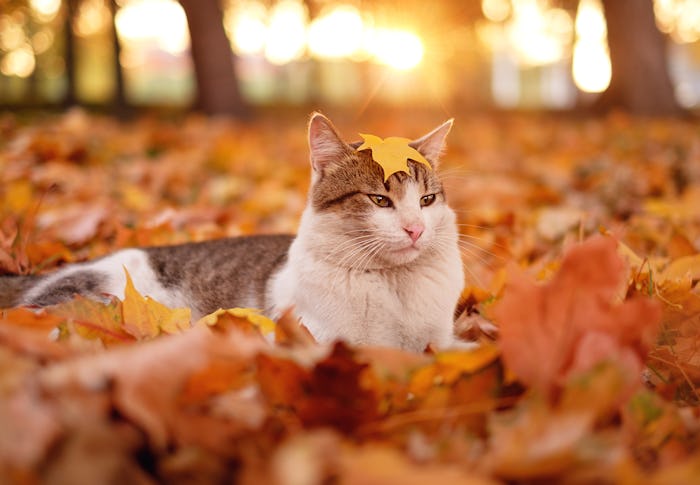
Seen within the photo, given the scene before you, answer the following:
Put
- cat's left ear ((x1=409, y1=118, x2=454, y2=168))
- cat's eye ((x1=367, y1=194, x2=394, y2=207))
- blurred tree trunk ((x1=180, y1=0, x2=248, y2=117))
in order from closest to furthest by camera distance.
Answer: cat's eye ((x1=367, y1=194, x2=394, y2=207)), cat's left ear ((x1=409, y1=118, x2=454, y2=168)), blurred tree trunk ((x1=180, y1=0, x2=248, y2=117))

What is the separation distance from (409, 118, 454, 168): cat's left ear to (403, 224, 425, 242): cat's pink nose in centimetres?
46

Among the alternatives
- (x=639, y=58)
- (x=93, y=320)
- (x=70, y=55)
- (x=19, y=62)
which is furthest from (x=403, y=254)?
(x=19, y=62)

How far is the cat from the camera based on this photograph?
1971mm

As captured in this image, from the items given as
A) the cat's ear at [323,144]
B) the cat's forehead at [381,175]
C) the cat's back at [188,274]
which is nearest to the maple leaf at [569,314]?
the cat's forehead at [381,175]

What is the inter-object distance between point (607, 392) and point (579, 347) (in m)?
0.16

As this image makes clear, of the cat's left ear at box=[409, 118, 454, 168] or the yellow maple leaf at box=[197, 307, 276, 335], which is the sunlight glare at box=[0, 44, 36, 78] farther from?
the yellow maple leaf at box=[197, 307, 276, 335]

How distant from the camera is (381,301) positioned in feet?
6.46

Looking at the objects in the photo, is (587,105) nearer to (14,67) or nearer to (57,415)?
(57,415)

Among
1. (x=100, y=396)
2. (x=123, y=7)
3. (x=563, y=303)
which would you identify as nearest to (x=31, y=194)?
(x=100, y=396)

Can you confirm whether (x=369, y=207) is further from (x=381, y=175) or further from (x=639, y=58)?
(x=639, y=58)

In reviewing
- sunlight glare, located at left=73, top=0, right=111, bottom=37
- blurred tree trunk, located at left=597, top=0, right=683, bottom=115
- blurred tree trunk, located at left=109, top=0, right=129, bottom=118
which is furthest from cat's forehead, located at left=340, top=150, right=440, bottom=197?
sunlight glare, located at left=73, top=0, right=111, bottom=37

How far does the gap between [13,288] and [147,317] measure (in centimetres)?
101

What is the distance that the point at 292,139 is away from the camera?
9070 mm

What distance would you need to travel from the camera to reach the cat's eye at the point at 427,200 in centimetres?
222
